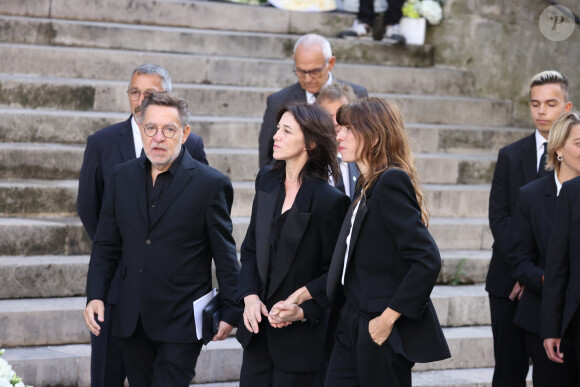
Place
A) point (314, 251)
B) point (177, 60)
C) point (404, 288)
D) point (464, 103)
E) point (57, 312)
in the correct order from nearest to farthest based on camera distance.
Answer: point (404, 288), point (314, 251), point (57, 312), point (177, 60), point (464, 103)

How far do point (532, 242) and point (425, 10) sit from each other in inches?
193

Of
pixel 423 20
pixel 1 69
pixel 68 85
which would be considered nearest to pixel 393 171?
pixel 68 85

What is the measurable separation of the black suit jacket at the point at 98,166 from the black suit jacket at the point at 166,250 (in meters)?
0.55

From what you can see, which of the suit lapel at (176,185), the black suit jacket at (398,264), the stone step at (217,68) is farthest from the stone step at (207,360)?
the stone step at (217,68)

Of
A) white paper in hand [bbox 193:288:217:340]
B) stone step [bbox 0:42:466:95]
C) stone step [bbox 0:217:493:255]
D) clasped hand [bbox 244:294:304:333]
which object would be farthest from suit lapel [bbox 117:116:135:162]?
stone step [bbox 0:42:466:95]

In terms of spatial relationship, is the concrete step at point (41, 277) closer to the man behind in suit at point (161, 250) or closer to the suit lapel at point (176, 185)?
the man behind in suit at point (161, 250)

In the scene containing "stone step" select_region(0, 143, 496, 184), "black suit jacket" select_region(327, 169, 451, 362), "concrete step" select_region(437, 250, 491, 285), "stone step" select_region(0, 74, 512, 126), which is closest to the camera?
"black suit jacket" select_region(327, 169, 451, 362)

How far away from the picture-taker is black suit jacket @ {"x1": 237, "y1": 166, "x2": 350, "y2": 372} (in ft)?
14.5

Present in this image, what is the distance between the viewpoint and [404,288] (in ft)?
12.6

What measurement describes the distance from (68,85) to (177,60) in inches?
46.1

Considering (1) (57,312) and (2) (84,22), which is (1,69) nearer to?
(2) (84,22)

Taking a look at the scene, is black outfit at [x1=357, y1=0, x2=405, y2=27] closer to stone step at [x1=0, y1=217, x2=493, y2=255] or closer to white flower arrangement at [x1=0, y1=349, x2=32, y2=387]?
stone step at [x1=0, y1=217, x2=493, y2=255]

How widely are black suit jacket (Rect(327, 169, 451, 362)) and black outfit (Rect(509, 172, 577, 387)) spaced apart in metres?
1.50

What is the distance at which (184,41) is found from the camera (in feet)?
29.4
